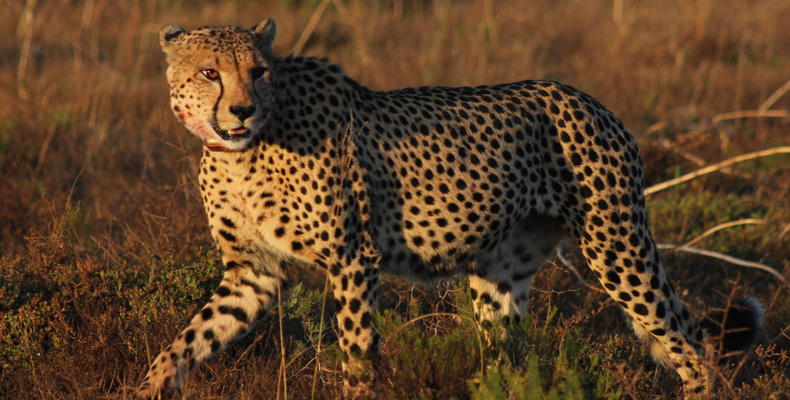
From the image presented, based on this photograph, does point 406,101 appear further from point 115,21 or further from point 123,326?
point 115,21

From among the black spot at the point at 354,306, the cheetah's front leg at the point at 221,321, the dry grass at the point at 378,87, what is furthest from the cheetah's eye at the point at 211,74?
the dry grass at the point at 378,87

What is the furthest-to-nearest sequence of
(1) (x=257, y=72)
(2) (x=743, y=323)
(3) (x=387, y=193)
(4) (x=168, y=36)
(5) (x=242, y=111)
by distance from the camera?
(2) (x=743, y=323) < (3) (x=387, y=193) < (4) (x=168, y=36) < (1) (x=257, y=72) < (5) (x=242, y=111)

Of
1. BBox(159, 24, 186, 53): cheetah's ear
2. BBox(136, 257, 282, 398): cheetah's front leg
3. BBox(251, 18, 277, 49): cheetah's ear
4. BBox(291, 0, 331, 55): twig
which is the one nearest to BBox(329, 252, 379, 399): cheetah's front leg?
BBox(136, 257, 282, 398): cheetah's front leg

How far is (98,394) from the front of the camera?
352 cm

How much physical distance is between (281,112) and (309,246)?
0.48 meters

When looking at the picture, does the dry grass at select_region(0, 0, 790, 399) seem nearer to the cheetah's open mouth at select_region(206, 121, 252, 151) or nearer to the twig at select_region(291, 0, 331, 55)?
the twig at select_region(291, 0, 331, 55)

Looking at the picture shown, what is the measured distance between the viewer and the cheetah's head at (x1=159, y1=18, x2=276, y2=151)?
10.8 feet

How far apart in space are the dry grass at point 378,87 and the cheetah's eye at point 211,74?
100cm

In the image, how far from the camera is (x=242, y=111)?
3252 millimetres

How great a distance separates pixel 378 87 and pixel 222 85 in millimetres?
4264

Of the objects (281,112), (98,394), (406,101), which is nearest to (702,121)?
(406,101)

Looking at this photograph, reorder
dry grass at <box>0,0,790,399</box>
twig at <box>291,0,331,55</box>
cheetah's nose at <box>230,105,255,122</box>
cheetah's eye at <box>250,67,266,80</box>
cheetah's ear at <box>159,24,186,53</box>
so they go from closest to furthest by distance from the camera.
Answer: cheetah's nose at <box>230,105,255,122</box> → cheetah's eye at <box>250,67,266,80</box> → cheetah's ear at <box>159,24,186,53</box> → dry grass at <box>0,0,790,399</box> → twig at <box>291,0,331,55</box>

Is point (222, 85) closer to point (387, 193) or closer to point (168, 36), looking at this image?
point (168, 36)

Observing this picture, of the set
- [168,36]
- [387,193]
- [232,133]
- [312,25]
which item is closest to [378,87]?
[312,25]
